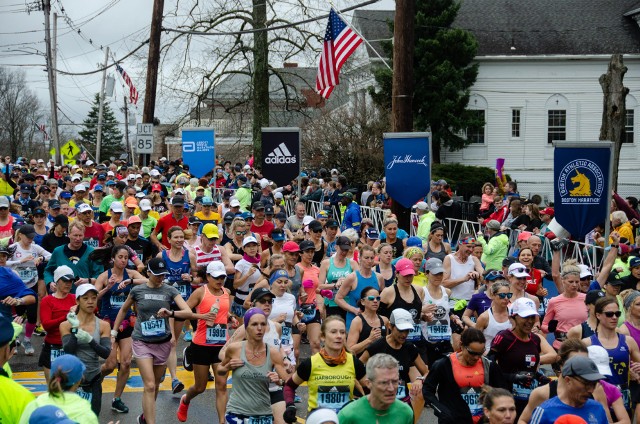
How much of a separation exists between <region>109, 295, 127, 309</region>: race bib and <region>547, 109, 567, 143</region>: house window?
44.9 metres

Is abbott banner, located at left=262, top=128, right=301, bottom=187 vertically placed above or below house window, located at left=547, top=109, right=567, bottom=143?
below

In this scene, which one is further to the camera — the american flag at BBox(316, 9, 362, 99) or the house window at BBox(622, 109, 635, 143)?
the house window at BBox(622, 109, 635, 143)

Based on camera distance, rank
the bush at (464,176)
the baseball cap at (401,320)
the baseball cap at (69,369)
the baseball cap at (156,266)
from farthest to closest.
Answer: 1. the bush at (464,176)
2. the baseball cap at (156,266)
3. the baseball cap at (401,320)
4. the baseball cap at (69,369)

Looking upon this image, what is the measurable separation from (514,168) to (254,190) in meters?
33.3

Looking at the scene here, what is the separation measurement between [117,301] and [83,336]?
7.10 ft

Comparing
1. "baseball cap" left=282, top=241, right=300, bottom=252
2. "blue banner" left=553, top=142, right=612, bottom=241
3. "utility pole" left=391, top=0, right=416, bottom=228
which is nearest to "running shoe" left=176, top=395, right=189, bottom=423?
"baseball cap" left=282, top=241, right=300, bottom=252

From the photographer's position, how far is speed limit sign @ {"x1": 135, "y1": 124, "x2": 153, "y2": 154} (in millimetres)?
25844

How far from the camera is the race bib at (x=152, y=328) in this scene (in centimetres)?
997

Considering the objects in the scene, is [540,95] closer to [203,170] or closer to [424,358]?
[203,170]

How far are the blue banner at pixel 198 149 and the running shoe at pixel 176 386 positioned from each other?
442 inches

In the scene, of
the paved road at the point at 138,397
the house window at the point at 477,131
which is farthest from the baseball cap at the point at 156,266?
the house window at the point at 477,131

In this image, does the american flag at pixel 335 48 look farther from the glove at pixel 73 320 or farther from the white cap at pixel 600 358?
the white cap at pixel 600 358

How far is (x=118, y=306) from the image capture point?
1102cm

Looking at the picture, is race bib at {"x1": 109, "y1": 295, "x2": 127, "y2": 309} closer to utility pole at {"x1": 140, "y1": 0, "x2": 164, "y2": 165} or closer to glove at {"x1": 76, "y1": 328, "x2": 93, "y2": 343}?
glove at {"x1": 76, "y1": 328, "x2": 93, "y2": 343}
